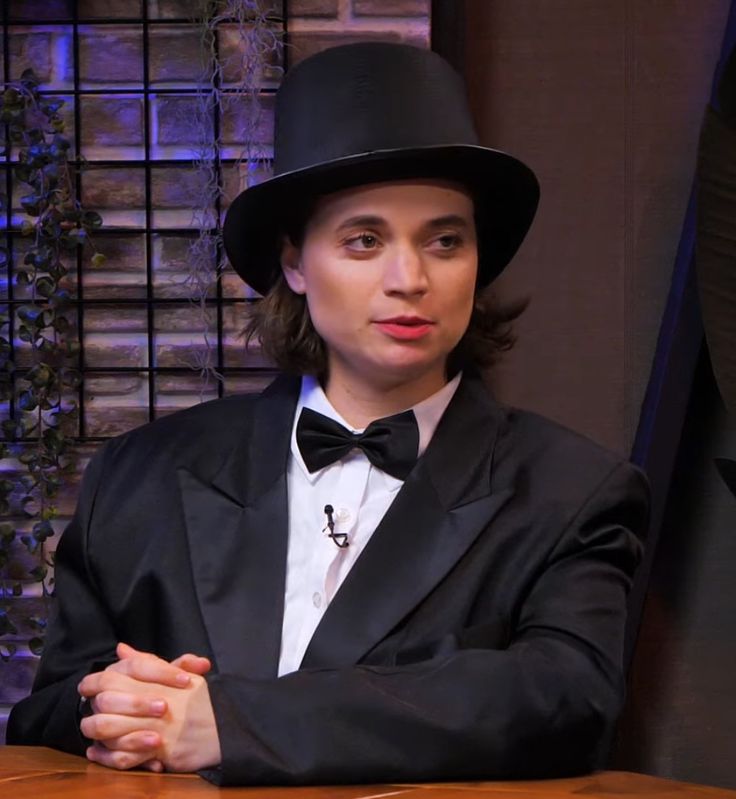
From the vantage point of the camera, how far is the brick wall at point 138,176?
8.24ft

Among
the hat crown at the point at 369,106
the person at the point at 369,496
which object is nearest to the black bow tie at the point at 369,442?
the person at the point at 369,496

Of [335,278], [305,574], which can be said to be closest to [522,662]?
[305,574]

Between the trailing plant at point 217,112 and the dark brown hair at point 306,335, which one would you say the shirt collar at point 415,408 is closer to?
the dark brown hair at point 306,335

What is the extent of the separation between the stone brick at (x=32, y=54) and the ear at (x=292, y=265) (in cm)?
77

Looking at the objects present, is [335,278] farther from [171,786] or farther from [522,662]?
[171,786]

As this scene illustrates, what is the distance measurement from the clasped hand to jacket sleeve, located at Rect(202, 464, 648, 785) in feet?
0.09

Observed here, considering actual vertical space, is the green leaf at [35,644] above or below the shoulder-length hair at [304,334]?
below

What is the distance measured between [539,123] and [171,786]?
1.76 metres

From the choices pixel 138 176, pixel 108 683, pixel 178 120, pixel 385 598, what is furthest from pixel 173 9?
pixel 108 683

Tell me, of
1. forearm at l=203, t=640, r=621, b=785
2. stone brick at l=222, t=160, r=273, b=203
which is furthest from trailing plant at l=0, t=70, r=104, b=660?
forearm at l=203, t=640, r=621, b=785

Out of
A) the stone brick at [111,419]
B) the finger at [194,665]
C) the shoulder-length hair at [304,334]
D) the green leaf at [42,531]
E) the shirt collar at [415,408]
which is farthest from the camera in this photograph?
the stone brick at [111,419]

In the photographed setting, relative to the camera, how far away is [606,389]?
2.82m

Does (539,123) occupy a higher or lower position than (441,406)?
higher

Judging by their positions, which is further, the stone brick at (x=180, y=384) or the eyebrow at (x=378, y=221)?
the stone brick at (x=180, y=384)
